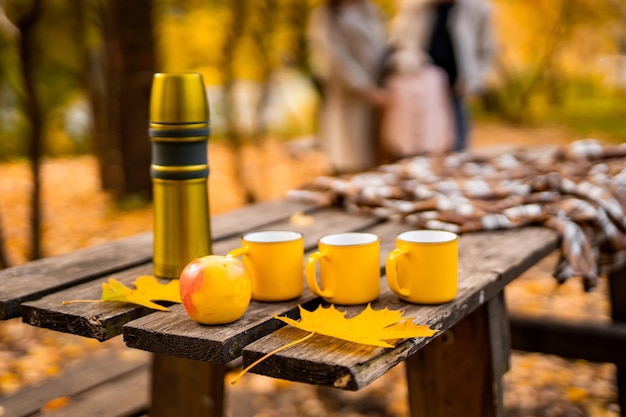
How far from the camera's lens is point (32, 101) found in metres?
3.79

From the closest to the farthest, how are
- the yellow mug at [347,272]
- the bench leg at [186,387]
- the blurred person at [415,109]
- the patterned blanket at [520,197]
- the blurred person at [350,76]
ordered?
1. the yellow mug at [347,272]
2. the patterned blanket at [520,197]
3. the bench leg at [186,387]
4. the blurred person at [415,109]
5. the blurred person at [350,76]

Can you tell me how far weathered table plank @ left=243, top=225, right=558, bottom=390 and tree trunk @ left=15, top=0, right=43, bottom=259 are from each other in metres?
2.59

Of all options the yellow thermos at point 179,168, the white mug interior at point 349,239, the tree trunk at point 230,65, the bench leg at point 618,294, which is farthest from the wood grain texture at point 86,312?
the tree trunk at point 230,65

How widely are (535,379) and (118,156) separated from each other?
4.21m

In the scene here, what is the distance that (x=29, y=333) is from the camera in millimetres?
3957

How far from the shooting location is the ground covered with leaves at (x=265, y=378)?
10.6 ft

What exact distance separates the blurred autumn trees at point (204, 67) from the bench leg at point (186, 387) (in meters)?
1.95

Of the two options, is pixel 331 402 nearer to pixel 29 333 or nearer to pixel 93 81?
pixel 29 333

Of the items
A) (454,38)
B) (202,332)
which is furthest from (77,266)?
(454,38)

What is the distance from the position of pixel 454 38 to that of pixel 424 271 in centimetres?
441

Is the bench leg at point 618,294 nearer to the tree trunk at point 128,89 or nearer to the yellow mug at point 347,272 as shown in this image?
the yellow mug at point 347,272

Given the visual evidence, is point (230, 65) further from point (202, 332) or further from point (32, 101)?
point (202, 332)

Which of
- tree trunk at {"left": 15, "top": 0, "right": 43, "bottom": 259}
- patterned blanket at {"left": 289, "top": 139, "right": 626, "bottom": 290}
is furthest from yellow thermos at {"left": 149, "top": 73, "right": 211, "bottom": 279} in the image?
tree trunk at {"left": 15, "top": 0, "right": 43, "bottom": 259}

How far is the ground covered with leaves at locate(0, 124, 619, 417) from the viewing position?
10.6 feet
